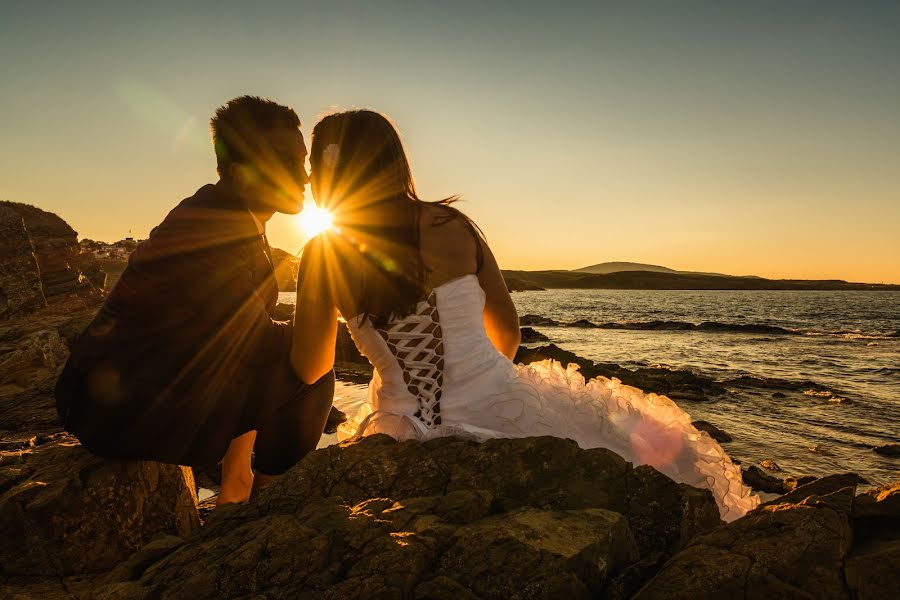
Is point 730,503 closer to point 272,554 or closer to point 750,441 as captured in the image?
point 272,554

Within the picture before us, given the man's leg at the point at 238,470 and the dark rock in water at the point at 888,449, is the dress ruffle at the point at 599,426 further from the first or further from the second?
the dark rock in water at the point at 888,449

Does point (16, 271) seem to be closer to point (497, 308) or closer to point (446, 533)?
point (497, 308)

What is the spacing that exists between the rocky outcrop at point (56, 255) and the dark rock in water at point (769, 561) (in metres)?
23.0

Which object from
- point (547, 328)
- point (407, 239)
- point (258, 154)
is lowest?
point (547, 328)

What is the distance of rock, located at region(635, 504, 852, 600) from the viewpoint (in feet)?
4.83

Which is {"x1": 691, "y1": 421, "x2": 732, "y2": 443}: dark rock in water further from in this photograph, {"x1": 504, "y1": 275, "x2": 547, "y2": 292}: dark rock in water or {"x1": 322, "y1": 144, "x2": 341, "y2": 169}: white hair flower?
{"x1": 504, "y1": 275, "x2": 547, "y2": 292}: dark rock in water

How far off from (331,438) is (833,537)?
6648 millimetres

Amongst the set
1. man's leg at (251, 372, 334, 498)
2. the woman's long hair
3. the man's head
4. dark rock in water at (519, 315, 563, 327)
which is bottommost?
dark rock in water at (519, 315, 563, 327)

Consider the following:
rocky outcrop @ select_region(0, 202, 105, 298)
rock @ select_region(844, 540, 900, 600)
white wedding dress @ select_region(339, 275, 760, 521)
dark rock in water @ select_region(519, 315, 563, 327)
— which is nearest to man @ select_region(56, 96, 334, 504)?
white wedding dress @ select_region(339, 275, 760, 521)

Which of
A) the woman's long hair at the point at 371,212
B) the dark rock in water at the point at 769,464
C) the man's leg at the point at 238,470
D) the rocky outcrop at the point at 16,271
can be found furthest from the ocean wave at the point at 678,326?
the woman's long hair at the point at 371,212

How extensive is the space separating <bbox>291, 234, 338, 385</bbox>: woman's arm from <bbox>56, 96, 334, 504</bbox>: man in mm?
296

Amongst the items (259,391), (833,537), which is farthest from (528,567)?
(259,391)

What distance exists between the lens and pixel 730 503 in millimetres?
2510

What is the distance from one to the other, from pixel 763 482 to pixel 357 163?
24.6 ft
